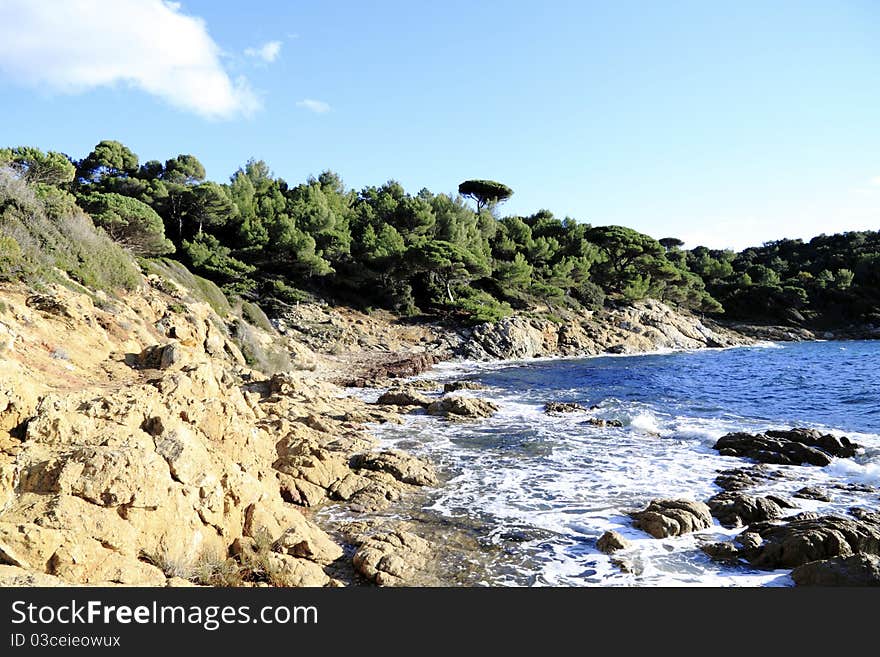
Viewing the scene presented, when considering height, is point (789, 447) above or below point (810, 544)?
above

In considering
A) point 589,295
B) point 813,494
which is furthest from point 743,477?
point 589,295

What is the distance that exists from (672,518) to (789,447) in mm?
7463

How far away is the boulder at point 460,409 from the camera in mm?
19172

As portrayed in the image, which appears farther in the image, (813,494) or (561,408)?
(561,408)

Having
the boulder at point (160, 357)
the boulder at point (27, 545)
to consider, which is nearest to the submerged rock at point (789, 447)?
the boulder at point (160, 357)

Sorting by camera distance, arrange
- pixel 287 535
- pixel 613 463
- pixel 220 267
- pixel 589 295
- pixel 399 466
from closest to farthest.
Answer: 1. pixel 287 535
2. pixel 399 466
3. pixel 613 463
4. pixel 220 267
5. pixel 589 295

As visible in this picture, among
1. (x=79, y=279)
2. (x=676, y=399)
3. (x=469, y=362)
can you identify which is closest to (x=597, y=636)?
(x=79, y=279)

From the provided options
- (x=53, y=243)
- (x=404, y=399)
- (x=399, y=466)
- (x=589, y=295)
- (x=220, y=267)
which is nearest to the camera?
(x=399, y=466)

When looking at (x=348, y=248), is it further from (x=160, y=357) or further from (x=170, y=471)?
(x=170, y=471)

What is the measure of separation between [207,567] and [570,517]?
6528 millimetres

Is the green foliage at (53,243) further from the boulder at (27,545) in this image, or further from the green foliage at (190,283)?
the boulder at (27,545)

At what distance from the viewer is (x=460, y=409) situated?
63.5ft

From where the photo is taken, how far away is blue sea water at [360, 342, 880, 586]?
26.8 ft

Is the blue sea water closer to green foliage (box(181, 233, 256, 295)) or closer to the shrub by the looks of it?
green foliage (box(181, 233, 256, 295))
